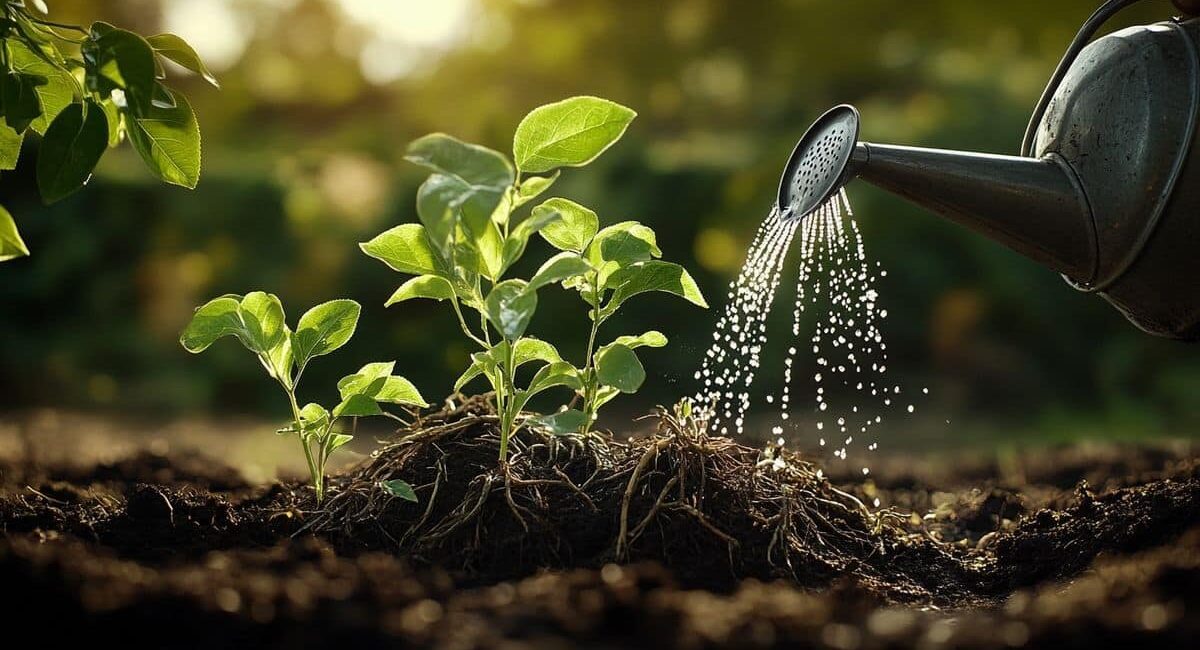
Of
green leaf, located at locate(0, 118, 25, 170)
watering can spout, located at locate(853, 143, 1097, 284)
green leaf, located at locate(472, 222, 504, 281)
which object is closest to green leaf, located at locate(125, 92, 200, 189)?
green leaf, located at locate(0, 118, 25, 170)

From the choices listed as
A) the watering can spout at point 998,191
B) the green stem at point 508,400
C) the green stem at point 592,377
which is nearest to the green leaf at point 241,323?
the green stem at point 508,400

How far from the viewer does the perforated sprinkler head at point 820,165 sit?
1529 millimetres

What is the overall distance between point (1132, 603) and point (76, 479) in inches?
70.2

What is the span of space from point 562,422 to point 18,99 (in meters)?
0.85

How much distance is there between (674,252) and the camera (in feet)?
13.8

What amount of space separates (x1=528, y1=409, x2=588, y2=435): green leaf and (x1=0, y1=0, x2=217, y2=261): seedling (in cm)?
61

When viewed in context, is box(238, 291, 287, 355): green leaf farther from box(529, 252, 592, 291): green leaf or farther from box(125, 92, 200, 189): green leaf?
box(529, 252, 592, 291): green leaf

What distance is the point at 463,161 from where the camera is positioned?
1.30m

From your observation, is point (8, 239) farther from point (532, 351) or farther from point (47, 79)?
point (532, 351)

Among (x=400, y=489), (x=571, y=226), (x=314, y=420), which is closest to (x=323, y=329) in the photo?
(x=314, y=420)

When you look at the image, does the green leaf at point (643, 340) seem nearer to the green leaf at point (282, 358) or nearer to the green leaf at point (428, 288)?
the green leaf at point (428, 288)

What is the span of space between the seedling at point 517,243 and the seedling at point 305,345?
0.13m

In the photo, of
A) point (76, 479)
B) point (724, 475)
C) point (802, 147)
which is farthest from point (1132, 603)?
point (76, 479)

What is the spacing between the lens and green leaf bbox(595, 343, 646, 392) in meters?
1.41
